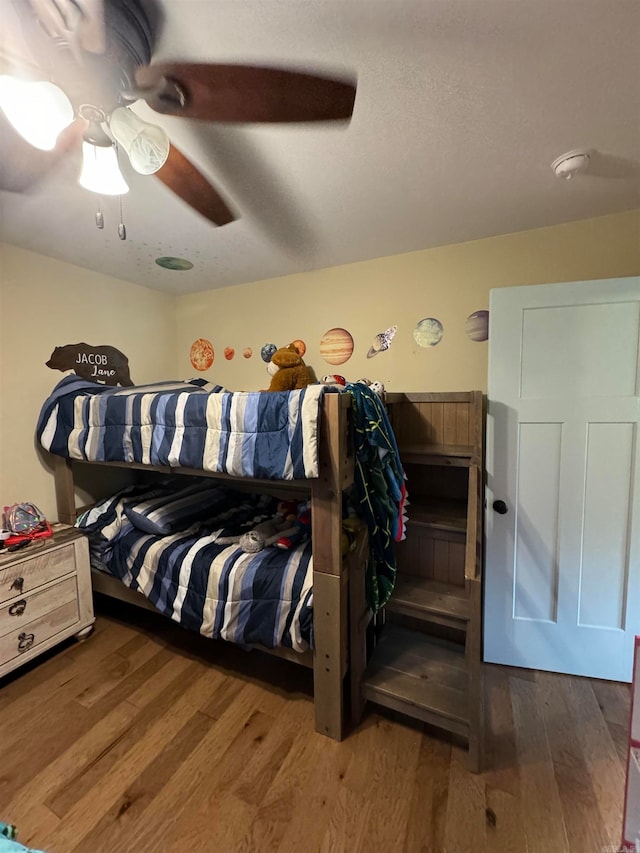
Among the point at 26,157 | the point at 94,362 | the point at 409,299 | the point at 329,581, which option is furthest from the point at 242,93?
the point at 94,362

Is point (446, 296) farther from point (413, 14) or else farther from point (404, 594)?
point (404, 594)

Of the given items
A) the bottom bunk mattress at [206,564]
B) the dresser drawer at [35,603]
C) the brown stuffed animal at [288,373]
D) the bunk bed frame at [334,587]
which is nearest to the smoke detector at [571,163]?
the bunk bed frame at [334,587]

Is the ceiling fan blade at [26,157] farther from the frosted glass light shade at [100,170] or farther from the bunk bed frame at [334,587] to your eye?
the bunk bed frame at [334,587]

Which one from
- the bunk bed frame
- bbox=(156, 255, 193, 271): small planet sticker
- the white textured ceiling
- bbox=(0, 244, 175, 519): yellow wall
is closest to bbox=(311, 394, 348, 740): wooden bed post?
the bunk bed frame

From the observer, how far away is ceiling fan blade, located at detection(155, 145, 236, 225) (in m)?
1.20

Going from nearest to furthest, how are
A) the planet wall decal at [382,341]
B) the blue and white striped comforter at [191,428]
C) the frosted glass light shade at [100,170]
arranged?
the frosted glass light shade at [100,170]
the blue and white striped comforter at [191,428]
the planet wall decal at [382,341]

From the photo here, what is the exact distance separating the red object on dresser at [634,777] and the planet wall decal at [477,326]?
1.57 metres

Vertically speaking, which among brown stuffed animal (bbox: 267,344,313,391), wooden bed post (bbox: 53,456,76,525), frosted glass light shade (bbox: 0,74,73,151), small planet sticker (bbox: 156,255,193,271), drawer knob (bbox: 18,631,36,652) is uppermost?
small planet sticker (bbox: 156,255,193,271)

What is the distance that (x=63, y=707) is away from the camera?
5.22 ft

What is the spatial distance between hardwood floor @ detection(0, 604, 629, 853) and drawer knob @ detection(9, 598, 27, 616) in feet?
1.16

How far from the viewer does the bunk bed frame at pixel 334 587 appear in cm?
133

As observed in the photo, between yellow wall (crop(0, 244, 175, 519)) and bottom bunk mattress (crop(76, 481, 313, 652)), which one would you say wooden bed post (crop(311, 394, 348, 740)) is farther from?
yellow wall (crop(0, 244, 175, 519))

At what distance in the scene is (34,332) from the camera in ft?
6.91

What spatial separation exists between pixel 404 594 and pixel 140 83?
2.01 m
